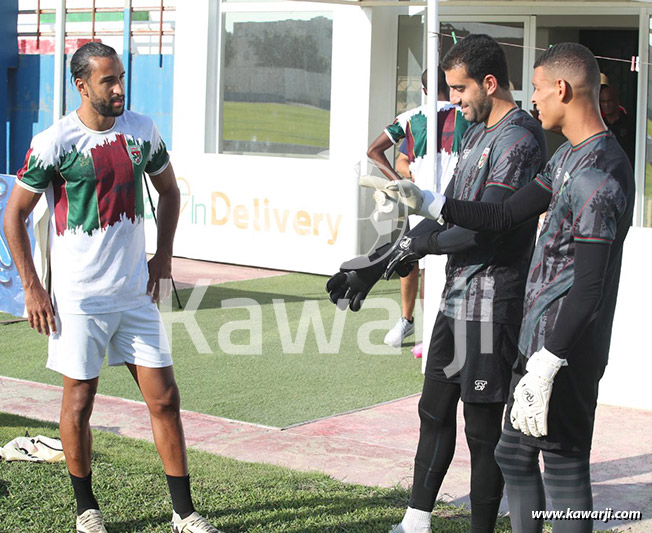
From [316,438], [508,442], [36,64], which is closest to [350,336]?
[316,438]

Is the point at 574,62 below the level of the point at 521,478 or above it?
above

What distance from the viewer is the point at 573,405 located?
3195 millimetres

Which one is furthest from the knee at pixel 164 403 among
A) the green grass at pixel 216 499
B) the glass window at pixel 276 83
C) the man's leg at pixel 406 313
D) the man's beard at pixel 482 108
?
the glass window at pixel 276 83

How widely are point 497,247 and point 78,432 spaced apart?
1.92 m

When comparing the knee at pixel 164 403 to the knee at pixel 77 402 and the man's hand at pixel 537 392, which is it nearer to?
the knee at pixel 77 402

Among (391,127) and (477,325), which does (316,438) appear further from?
(391,127)

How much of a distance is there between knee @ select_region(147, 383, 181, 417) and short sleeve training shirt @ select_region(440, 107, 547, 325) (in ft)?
4.04

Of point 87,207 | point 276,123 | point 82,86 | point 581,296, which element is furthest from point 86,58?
point 276,123

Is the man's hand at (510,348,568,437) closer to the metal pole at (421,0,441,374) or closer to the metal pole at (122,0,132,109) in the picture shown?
the metal pole at (421,0,441,374)

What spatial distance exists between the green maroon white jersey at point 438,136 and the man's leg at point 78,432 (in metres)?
3.53

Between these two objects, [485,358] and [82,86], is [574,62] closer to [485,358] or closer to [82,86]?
[485,358]

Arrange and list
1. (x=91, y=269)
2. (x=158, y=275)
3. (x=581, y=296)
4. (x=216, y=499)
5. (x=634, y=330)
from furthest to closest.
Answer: (x=634, y=330) < (x=216, y=499) < (x=158, y=275) < (x=91, y=269) < (x=581, y=296)

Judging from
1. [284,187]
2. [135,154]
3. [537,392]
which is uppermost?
[284,187]

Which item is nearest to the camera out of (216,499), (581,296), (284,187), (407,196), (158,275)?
(581,296)
